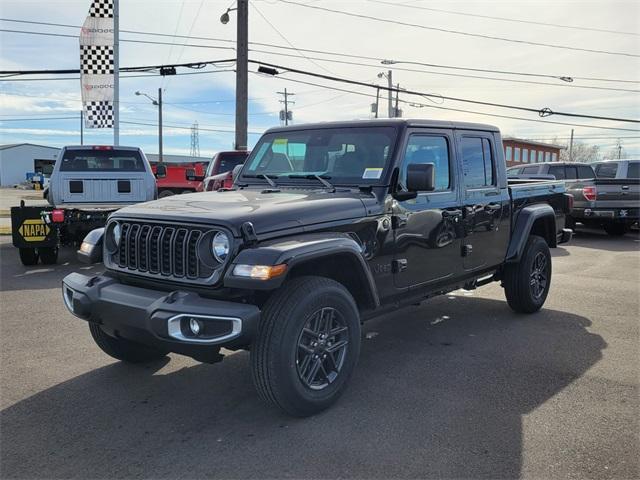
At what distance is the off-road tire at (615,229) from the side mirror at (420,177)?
12.3 metres

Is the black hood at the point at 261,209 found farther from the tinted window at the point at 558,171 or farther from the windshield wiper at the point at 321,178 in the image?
the tinted window at the point at 558,171

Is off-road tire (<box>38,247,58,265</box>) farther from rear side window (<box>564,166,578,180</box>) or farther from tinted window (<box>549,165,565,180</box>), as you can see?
rear side window (<box>564,166,578,180</box>)

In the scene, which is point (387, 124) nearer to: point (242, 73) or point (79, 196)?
point (79, 196)

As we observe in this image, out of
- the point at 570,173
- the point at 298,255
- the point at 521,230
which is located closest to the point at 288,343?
the point at 298,255

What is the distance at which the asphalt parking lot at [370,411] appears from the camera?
300 cm

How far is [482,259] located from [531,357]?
101 cm

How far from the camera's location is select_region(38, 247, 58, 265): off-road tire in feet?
30.6

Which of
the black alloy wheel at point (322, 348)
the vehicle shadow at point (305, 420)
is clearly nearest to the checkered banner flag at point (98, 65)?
the vehicle shadow at point (305, 420)

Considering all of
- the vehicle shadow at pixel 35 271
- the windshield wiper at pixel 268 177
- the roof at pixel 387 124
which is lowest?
the vehicle shadow at pixel 35 271

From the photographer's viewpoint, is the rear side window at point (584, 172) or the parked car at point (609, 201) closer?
the parked car at point (609, 201)

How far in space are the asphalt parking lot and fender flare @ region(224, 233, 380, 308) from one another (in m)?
0.91

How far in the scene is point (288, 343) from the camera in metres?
3.23

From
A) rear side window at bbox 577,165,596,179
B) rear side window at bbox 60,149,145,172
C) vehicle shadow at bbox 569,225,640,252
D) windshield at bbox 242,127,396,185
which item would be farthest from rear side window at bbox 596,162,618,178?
windshield at bbox 242,127,396,185

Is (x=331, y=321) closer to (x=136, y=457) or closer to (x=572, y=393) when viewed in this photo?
(x=136, y=457)
